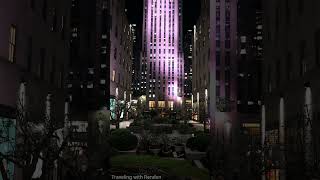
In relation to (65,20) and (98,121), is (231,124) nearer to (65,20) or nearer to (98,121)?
(98,121)

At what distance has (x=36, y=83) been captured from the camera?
118 feet

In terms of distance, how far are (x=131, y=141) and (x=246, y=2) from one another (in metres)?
45.0

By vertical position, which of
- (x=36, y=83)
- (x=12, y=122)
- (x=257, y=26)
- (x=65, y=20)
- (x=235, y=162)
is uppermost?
(x=257, y=26)

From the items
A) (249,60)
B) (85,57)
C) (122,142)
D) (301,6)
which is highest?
(85,57)

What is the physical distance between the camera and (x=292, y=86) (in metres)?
35.2

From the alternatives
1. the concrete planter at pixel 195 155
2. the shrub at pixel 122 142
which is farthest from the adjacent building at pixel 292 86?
the shrub at pixel 122 142

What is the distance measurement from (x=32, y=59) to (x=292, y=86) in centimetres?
1933

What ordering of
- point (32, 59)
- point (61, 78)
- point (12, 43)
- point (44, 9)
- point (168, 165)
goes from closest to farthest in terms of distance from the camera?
1. point (12, 43)
2. point (32, 59)
3. point (44, 9)
4. point (61, 78)
5. point (168, 165)

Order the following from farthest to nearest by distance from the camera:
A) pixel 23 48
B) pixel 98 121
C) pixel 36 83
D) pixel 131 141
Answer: pixel 98 121
pixel 131 141
pixel 36 83
pixel 23 48

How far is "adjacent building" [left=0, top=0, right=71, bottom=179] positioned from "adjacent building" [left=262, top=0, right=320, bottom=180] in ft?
52.1

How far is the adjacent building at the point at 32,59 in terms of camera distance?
2789 centimetres

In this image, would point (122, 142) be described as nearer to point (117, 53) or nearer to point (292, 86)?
point (292, 86)

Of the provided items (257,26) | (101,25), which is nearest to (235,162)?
(257,26)

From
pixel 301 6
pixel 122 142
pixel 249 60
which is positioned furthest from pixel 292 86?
pixel 249 60
